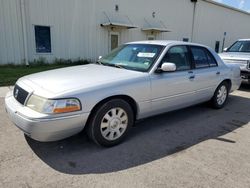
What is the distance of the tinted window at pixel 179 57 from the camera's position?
4.14 metres

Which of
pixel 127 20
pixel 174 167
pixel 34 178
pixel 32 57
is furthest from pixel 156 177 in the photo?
pixel 127 20

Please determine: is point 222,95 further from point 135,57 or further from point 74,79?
point 74,79

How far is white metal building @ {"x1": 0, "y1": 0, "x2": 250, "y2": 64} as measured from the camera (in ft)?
35.5

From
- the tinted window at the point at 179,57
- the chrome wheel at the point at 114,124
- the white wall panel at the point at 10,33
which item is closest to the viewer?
the chrome wheel at the point at 114,124

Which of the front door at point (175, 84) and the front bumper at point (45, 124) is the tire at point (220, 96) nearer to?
the front door at point (175, 84)

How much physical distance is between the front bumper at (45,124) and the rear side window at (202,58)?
2858 mm

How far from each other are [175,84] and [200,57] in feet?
4.15

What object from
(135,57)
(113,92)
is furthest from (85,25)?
(113,92)

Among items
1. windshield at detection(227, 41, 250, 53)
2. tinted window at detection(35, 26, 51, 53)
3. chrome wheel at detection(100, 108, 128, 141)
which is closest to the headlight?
chrome wheel at detection(100, 108, 128, 141)

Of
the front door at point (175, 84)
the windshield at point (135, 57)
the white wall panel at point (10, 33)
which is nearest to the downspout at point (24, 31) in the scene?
the white wall panel at point (10, 33)

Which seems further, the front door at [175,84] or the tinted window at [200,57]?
the tinted window at [200,57]

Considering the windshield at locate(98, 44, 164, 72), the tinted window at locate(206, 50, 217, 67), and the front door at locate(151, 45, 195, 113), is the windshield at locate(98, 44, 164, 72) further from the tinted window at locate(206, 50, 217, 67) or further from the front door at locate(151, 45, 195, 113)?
the tinted window at locate(206, 50, 217, 67)

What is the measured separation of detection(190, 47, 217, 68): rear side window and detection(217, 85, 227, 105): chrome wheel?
0.72 meters

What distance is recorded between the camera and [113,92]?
3.25 metres
